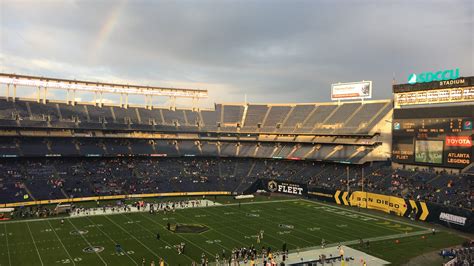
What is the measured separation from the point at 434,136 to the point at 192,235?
3829cm

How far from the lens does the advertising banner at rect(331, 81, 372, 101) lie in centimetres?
7694

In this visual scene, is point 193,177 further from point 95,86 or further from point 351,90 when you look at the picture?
point 351,90

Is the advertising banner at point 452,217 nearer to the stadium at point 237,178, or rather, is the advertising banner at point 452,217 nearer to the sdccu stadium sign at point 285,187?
the stadium at point 237,178

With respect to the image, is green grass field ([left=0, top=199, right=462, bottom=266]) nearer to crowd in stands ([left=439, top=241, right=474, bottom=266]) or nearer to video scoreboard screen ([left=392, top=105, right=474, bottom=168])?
crowd in stands ([left=439, top=241, right=474, bottom=266])

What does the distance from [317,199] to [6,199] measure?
4941cm

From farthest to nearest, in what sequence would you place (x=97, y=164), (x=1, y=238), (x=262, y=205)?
(x=97, y=164) → (x=262, y=205) → (x=1, y=238)

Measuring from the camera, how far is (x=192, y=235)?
137 feet

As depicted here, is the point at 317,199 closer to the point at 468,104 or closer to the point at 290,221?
the point at 290,221

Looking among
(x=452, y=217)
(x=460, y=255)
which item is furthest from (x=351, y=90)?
(x=460, y=255)

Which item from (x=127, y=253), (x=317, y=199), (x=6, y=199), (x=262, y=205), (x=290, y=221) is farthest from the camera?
(x=317, y=199)

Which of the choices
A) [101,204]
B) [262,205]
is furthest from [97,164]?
[262,205]

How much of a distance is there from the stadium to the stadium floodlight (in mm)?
267

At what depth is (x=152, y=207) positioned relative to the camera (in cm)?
5459

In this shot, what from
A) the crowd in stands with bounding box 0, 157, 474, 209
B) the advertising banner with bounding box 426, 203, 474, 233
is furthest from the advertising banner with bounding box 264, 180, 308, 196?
the advertising banner with bounding box 426, 203, 474, 233
